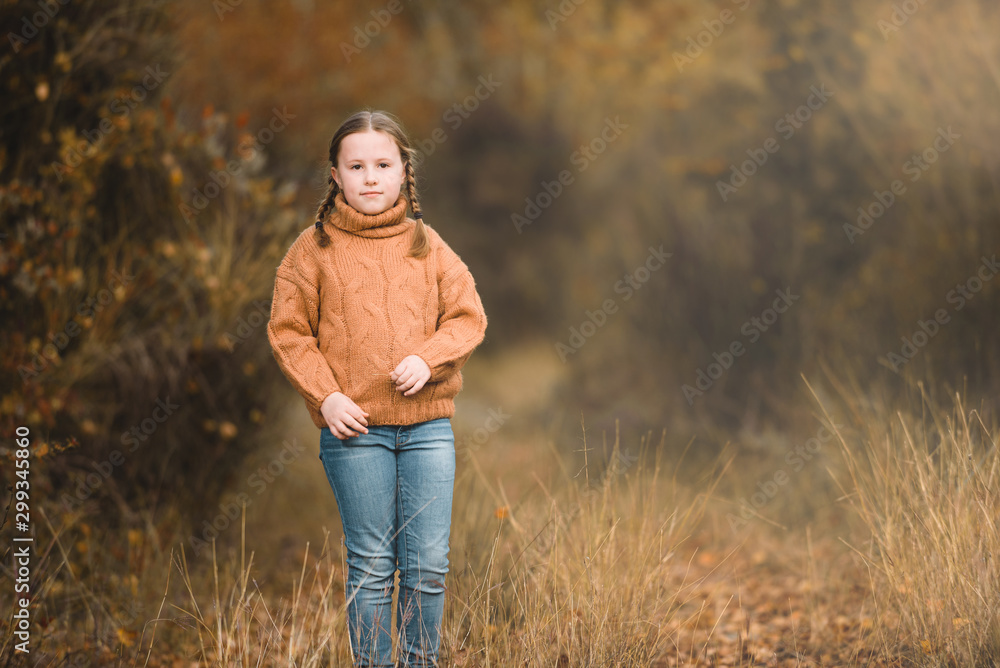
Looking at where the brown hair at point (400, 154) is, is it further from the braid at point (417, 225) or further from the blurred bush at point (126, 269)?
the blurred bush at point (126, 269)

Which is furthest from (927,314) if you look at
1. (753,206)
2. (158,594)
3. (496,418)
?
(158,594)

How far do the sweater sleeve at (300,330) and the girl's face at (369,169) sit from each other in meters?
0.23

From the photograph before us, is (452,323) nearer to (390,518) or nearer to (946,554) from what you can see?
(390,518)

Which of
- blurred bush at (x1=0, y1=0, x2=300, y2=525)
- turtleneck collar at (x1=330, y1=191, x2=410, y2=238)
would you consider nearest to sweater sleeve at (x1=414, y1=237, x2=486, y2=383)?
turtleneck collar at (x1=330, y1=191, x2=410, y2=238)

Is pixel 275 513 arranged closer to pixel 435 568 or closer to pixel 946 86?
pixel 435 568

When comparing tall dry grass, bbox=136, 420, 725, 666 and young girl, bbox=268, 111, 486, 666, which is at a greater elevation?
young girl, bbox=268, 111, 486, 666

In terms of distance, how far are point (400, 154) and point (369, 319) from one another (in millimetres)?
497

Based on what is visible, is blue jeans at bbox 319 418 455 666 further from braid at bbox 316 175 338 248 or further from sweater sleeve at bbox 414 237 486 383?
braid at bbox 316 175 338 248

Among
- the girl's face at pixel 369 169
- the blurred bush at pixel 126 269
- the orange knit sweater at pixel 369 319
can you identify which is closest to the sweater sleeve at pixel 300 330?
the orange knit sweater at pixel 369 319

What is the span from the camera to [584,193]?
461 inches

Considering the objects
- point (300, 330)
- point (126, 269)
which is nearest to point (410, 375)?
point (300, 330)

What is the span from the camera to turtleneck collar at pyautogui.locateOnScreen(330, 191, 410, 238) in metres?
2.45

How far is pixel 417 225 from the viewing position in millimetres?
2518

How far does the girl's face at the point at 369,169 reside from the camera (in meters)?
2.42
